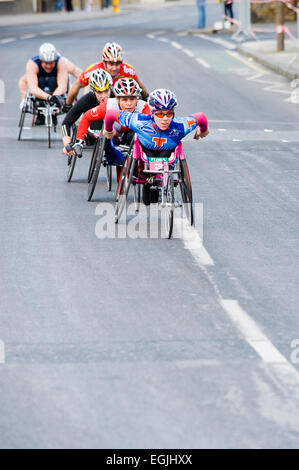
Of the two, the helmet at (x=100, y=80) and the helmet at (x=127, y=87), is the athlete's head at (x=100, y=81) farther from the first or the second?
the helmet at (x=127, y=87)

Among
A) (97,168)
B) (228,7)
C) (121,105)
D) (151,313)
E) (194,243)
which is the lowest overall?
(228,7)

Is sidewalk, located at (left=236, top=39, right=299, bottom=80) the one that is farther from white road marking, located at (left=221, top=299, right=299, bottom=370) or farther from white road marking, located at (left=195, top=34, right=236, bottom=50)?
white road marking, located at (left=221, top=299, right=299, bottom=370)

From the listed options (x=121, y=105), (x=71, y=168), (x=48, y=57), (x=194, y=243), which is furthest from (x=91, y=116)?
(x=48, y=57)

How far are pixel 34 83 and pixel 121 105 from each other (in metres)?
5.58

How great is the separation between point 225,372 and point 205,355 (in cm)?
37

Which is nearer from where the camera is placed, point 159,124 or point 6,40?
point 159,124

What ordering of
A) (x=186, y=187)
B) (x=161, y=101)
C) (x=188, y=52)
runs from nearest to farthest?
(x=161, y=101) → (x=186, y=187) → (x=188, y=52)

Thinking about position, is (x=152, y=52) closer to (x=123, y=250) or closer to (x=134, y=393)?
(x=123, y=250)

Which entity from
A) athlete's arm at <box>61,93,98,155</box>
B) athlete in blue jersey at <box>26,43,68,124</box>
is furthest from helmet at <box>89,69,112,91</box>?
athlete in blue jersey at <box>26,43,68,124</box>

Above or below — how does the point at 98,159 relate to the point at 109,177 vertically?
above

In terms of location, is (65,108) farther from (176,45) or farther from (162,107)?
(176,45)

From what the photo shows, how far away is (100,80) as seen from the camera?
555 inches

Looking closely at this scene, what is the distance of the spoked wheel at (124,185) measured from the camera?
38.4 ft

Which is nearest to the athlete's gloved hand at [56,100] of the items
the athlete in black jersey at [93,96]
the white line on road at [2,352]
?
the athlete in black jersey at [93,96]
